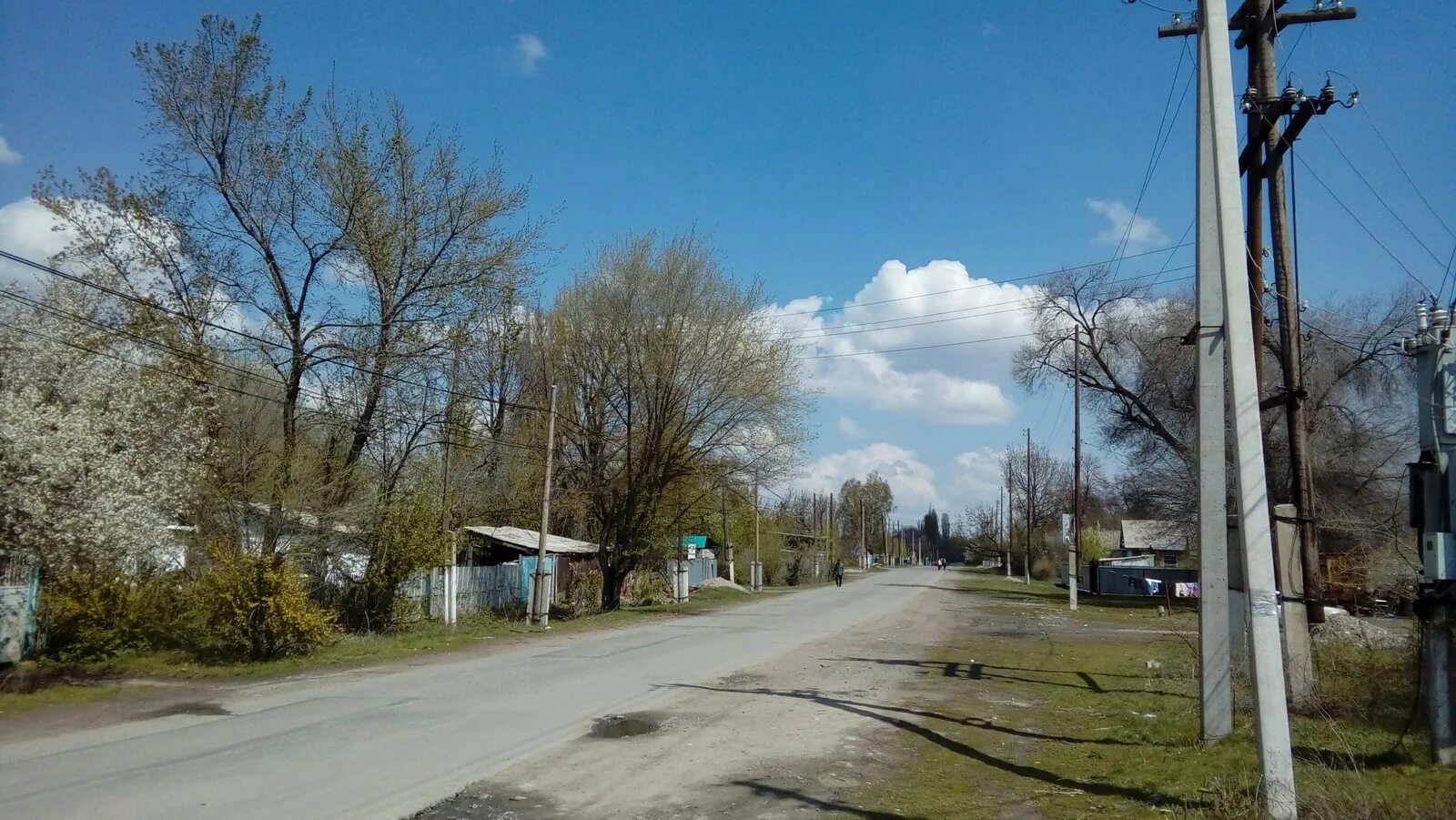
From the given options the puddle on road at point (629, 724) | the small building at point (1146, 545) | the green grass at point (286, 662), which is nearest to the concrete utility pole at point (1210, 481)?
the puddle on road at point (629, 724)

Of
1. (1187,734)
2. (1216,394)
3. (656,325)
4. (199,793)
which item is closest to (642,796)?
(199,793)

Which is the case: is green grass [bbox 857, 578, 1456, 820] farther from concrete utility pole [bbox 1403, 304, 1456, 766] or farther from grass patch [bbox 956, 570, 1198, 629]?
grass patch [bbox 956, 570, 1198, 629]

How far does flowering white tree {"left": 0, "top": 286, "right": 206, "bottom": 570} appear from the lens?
13602mm

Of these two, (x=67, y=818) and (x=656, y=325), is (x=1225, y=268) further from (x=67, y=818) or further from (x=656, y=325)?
(x=656, y=325)

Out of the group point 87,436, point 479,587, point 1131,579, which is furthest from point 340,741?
point 1131,579

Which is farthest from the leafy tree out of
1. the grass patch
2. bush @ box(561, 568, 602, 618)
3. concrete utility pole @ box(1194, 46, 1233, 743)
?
concrete utility pole @ box(1194, 46, 1233, 743)

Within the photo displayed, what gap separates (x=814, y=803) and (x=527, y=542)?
2808 cm

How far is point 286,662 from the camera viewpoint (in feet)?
57.2

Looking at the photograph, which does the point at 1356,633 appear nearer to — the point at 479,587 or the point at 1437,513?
the point at 1437,513

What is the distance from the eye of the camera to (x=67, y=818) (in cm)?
725

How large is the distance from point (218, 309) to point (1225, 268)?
19.1m

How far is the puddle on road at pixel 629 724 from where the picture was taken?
1081 cm

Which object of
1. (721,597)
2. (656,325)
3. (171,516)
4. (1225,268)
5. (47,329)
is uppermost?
(656,325)

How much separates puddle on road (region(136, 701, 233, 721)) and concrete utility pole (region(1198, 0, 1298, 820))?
37.2 ft
